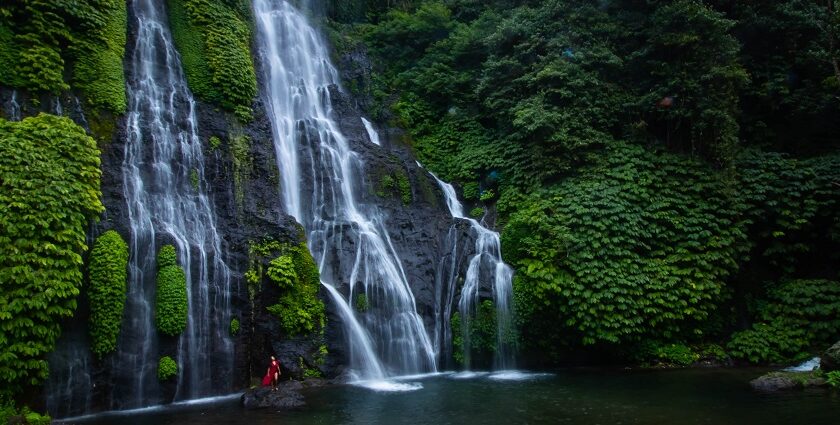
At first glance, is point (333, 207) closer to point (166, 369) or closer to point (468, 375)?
point (468, 375)

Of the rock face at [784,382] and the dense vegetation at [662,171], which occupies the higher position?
the dense vegetation at [662,171]

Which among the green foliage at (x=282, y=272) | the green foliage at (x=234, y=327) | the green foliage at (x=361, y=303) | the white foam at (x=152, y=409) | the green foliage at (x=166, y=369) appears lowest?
the white foam at (x=152, y=409)

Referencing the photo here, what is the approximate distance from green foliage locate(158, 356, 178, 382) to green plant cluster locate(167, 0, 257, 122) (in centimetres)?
818

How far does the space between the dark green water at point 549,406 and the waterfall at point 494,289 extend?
2.46 metres

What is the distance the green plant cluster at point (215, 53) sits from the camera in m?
17.5

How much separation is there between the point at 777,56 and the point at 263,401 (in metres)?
20.7

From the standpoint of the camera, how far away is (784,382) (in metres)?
12.1

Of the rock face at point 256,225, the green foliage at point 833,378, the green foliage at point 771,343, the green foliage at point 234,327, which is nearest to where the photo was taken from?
the green foliage at point 833,378

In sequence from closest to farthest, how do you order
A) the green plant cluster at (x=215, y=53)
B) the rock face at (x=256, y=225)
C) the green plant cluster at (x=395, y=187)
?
the rock face at (x=256, y=225) < the green plant cluster at (x=215, y=53) < the green plant cluster at (x=395, y=187)

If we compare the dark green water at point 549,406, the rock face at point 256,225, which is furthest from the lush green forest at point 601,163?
the dark green water at point 549,406

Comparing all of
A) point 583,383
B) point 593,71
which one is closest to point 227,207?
point 583,383

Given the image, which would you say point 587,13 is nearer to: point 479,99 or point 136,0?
point 479,99

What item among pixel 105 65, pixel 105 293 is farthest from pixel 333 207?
pixel 105 293

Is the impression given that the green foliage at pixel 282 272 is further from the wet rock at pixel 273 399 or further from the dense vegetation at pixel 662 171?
the dense vegetation at pixel 662 171
